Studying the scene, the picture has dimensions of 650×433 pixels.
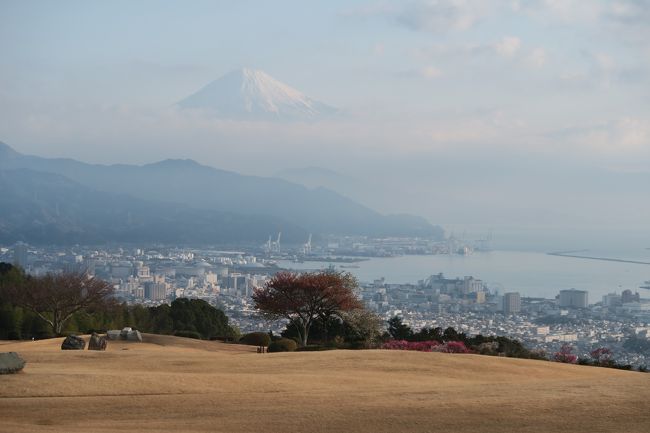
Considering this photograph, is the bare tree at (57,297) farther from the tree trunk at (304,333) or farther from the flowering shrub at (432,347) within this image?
the flowering shrub at (432,347)

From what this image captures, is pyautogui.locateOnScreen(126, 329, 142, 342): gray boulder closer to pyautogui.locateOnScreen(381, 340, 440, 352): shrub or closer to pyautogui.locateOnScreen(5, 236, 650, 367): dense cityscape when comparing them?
pyautogui.locateOnScreen(5, 236, 650, 367): dense cityscape

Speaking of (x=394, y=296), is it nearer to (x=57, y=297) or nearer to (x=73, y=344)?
(x=57, y=297)

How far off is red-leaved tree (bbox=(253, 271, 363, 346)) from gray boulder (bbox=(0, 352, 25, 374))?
23.6 m

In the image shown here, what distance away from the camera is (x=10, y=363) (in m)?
24.2

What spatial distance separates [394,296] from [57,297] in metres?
60.2

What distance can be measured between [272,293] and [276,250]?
146 meters

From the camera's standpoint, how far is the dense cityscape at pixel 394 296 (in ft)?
231

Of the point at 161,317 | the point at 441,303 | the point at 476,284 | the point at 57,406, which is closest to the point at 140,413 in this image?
the point at 57,406

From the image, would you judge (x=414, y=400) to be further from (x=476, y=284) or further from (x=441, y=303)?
(x=476, y=284)

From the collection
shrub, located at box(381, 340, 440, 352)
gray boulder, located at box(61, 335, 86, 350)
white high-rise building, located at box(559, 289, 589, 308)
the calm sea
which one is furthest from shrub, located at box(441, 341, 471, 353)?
the calm sea

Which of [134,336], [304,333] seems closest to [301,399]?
[134,336]

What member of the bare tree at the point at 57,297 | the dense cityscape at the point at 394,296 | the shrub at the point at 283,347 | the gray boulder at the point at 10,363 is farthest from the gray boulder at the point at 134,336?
the gray boulder at the point at 10,363

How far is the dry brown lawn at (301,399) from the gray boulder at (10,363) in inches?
13.0

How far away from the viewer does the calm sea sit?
133250mm
